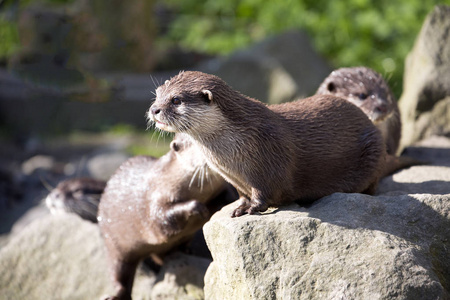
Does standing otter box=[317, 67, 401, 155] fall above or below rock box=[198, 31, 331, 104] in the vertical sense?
→ below

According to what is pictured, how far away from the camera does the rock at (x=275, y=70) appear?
23.1 ft

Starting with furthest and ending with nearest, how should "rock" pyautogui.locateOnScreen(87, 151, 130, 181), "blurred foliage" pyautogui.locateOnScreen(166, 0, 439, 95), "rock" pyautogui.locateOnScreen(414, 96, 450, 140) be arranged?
"blurred foliage" pyautogui.locateOnScreen(166, 0, 439, 95) → "rock" pyautogui.locateOnScreen(87, 151, 130, 181) → "rock" pyautogui.locateOnScreen(414, 96, 450, 140)

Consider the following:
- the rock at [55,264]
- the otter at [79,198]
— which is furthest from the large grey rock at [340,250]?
the otter at [79,198]

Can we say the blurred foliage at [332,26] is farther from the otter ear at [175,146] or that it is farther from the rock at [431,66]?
the otter ear at [175,146]

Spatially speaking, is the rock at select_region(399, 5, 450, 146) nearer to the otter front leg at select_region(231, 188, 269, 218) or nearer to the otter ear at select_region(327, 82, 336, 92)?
the otter ear at select_region(327, 82, 336, 92)

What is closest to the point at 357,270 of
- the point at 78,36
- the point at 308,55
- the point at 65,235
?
the point at 65,235

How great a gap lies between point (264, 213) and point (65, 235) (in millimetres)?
1779

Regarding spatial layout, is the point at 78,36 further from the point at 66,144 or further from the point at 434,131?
the point at 434,131

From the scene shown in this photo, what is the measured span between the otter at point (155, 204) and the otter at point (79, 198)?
25.4 inches

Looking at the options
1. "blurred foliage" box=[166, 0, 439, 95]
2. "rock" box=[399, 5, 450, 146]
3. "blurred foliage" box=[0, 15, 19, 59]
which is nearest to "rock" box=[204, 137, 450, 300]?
"rock" box=[399, 5, 450, 146]

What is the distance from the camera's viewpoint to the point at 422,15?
7.52m

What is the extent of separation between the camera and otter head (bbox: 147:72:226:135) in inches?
89.6

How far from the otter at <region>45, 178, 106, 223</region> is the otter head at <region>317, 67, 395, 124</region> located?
5.19 feet

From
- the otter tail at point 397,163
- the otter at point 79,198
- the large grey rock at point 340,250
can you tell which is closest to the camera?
the large grey rock at point 340,250
